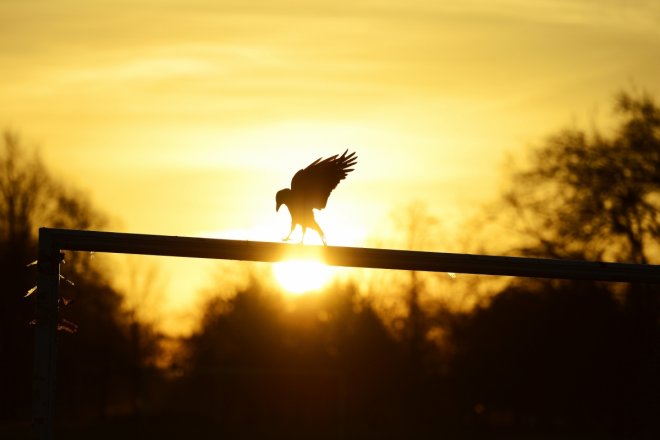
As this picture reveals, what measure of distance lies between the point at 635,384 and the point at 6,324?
83.9ft

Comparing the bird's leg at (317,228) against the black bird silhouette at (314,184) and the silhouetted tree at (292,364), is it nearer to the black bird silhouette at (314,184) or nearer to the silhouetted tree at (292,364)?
the black bird silhouette at (314,184)

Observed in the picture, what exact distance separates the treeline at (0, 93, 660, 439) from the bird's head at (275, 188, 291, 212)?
56.5 feet

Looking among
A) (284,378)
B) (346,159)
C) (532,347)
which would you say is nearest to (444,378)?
(284,378)

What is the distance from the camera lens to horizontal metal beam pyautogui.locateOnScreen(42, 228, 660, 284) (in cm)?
860

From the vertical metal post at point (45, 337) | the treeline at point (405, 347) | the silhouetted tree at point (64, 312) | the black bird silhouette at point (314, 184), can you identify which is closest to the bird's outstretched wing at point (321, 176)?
the black bird silhouette at point (314, 184)

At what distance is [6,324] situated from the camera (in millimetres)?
44906

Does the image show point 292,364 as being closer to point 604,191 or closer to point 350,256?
point 604,191

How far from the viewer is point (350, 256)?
9.02m

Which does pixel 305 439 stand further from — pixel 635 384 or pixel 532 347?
pixel 635 384

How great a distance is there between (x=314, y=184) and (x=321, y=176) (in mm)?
95

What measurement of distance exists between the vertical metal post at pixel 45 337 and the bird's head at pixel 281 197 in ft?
6.69

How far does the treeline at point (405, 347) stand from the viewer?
34.2 metres

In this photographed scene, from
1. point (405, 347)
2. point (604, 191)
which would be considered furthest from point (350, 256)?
point (405, 347)

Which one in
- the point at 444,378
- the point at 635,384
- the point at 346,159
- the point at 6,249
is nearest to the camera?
the point at 346,159
